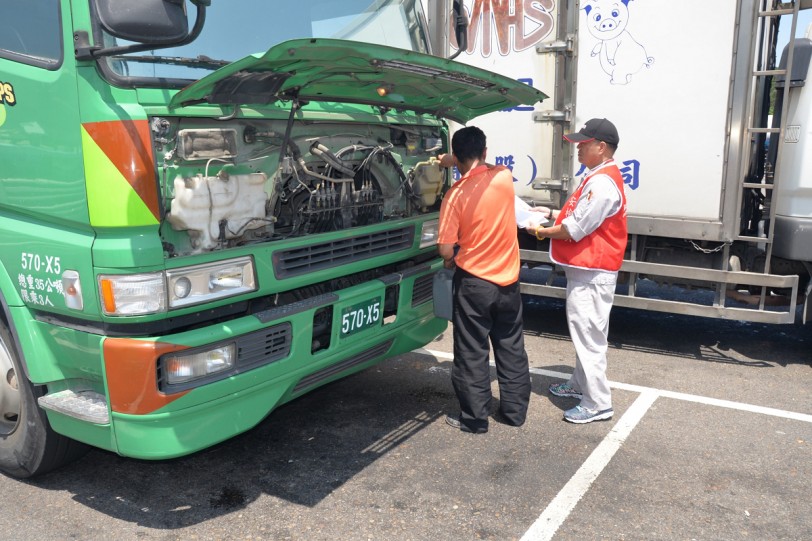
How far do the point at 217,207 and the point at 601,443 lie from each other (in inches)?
97.9

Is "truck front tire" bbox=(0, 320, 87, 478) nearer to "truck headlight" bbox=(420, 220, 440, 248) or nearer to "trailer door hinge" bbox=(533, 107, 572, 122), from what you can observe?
Answer: "truck headlight" bbox=(420, 220, 440, 248)

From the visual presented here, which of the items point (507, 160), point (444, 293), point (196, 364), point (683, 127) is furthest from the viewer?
point (507, 160)

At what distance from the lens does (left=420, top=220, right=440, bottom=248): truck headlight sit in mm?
4285

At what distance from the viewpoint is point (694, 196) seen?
16.9ft

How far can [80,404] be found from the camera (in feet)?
9.95

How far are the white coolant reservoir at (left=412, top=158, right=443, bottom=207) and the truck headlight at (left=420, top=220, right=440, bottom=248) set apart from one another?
4.9 inches

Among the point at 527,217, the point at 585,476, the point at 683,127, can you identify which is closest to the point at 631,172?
the point at 683,127

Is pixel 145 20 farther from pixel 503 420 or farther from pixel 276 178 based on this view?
pixel 503 420

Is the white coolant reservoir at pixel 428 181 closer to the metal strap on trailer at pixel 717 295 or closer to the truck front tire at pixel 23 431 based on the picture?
the metal strap on trailer at pixel 717 295

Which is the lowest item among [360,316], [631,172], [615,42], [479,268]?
[360,316]

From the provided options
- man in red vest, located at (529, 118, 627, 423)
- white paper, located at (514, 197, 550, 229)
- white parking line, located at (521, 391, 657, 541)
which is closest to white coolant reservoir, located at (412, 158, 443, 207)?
white paper, located at (514, 197, 550, 229)

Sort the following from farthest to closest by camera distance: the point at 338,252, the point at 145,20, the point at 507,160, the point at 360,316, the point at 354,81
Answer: the point at 507,160 < the point at 360,316 < the point at 338,252 < the point at 354,81 < the point at 145,20

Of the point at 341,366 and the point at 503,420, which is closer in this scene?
the point at 341,366

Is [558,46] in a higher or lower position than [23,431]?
higher
